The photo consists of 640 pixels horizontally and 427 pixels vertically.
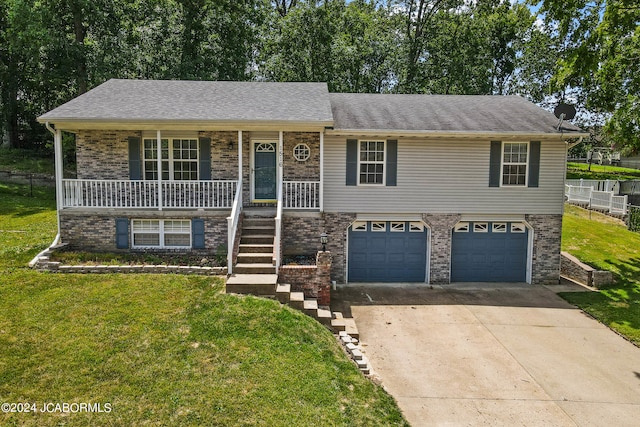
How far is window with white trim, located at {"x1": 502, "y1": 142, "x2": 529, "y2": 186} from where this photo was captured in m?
12.8

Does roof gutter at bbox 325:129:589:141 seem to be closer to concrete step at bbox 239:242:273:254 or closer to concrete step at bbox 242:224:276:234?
concrete step at bbox 242:224:276:234

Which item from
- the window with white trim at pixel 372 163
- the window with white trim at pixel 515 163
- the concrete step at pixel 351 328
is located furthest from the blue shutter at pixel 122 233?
the window with white trim at pixel 515 163

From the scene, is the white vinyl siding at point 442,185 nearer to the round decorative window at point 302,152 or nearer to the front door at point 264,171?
the round decorative window at point 302,152

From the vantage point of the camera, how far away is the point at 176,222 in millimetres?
11820

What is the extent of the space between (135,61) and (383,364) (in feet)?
76.2

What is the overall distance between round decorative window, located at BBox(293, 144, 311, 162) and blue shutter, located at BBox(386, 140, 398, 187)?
2.37 meters

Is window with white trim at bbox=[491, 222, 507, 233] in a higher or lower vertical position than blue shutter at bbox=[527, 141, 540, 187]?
lower

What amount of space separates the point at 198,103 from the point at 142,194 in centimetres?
311

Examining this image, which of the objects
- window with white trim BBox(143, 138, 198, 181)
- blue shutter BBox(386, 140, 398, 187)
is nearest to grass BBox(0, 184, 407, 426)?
window with white trim BBox(143, 138, 198, 181)

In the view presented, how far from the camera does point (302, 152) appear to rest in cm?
1262

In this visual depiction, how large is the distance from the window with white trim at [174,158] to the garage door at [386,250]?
515 centimetres

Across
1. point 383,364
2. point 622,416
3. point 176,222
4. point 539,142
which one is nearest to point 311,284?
point 383,364

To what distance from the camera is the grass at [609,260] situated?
10.8 m

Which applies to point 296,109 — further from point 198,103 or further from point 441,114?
point 441,114
